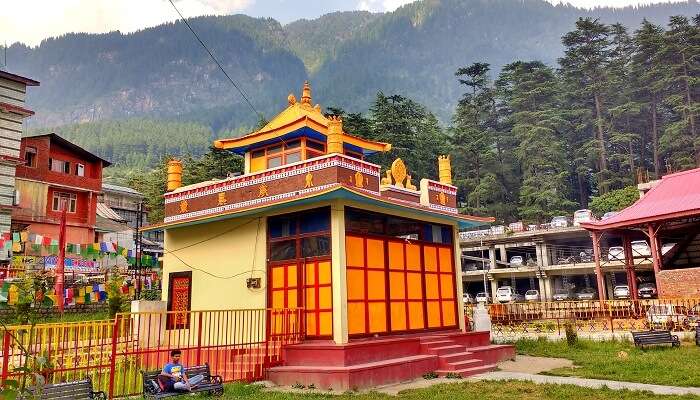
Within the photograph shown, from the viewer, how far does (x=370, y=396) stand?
10.2 m

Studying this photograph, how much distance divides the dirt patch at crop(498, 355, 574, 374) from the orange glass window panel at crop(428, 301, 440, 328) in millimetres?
2169

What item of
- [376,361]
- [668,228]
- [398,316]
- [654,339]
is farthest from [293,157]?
[668,228]

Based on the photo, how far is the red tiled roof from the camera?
2222cm

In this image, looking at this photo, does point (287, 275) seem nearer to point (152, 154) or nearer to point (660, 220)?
point (660, 220)

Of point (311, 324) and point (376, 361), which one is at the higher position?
point (311, 324)

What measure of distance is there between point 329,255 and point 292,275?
4.38 ft

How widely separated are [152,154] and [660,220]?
126230mm

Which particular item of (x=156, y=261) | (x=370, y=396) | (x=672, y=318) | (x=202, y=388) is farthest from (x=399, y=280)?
(x=156, y=261)

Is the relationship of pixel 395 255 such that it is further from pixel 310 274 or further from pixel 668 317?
pixel 668 317

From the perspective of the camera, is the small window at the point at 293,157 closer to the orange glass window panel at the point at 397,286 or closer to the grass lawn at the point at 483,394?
the orange glass window panel at the point at 397,286

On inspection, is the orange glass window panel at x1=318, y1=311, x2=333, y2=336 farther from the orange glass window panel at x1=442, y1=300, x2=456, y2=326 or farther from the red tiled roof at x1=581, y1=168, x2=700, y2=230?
the red tiled roof at x1=581, y1=168, x2=700, y2=230

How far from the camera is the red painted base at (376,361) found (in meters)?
11.4

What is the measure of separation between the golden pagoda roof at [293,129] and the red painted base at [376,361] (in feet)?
20.5

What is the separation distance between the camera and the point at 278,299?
46.8 feet
